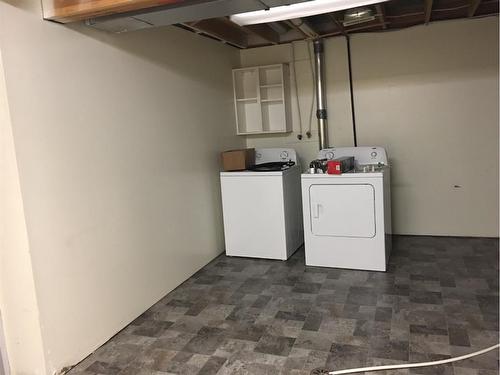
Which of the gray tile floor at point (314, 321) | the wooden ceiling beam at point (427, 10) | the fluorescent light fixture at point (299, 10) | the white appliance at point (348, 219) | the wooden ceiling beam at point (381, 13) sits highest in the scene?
the wooden ceiling beam at point (381, 13)

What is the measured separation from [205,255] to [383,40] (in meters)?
2.94

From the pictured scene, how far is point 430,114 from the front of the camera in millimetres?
4461

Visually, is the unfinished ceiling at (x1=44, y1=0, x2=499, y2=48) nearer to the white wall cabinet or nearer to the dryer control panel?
the white wall cabinet

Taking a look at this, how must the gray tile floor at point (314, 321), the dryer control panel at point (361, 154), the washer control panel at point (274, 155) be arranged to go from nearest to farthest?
1. the gray tile floor at point (314, 321)
2. the dryer control panel at point (361, 154)
3. the washer control panel at point (274, 155)

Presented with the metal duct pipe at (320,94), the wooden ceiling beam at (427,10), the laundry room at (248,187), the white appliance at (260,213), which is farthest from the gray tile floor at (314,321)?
the wooden ceiling beam at (427,10)

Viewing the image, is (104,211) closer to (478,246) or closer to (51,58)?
(51,58)

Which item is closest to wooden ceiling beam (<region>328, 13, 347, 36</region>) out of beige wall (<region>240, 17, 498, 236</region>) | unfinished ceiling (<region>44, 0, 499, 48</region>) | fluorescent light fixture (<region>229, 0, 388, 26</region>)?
unfinished ceiling (<region>44, 0, 499, 48</region>)

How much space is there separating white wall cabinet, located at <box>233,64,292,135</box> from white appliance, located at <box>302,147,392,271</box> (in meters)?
1.30

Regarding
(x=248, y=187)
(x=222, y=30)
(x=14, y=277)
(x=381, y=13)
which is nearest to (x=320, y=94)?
(x=381, y=13)

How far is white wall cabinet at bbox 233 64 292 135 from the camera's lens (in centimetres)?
486

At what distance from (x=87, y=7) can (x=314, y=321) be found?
2.37 meters

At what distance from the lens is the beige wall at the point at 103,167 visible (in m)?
2.30

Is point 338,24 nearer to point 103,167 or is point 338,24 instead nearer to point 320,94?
point 320,94

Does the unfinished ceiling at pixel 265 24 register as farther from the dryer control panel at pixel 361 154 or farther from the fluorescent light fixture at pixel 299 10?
the dryer control panel at pixel 361 154
